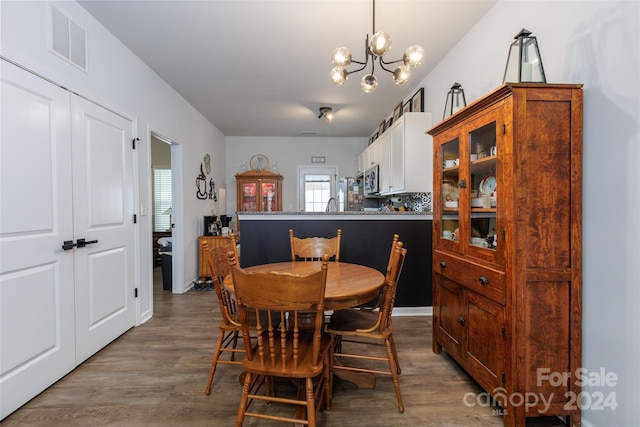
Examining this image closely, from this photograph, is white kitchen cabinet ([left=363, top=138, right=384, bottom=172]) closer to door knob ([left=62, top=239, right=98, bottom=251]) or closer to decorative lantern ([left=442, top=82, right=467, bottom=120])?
decorative lantern ([left=442, top=82, right=467, bottom=120])

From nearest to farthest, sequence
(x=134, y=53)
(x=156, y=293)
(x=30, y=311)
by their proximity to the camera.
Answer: (x=30, y=311), (x=134, y=53), (x=156, y=293)

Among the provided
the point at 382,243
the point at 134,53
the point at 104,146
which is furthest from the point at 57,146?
the point at 382,243

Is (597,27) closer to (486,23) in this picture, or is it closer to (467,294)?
(486,23)

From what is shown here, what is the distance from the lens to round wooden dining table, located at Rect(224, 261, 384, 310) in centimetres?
156

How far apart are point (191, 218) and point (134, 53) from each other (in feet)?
7.46

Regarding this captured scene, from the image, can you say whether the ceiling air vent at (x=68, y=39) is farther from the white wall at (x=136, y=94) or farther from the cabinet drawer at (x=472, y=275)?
the cabinet drawer at (x=472, y=275)

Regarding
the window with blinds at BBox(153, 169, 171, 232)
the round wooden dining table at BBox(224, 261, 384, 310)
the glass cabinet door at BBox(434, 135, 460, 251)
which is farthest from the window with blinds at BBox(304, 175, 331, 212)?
the glass cabinet door at BBox(434, 135, 460, 251)

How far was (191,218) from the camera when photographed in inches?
178

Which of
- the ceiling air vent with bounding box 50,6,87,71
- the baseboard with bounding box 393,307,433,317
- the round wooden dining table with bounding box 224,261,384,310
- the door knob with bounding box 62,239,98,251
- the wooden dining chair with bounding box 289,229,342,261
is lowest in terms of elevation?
the baseboard with bounding box 393,307,433,317

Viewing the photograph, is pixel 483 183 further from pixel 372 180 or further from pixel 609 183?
pixel 372 180

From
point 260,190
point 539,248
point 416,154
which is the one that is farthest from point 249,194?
point 539,248

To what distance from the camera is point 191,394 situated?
191cm

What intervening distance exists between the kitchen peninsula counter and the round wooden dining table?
885 millimetres

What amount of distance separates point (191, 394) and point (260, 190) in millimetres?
4601
